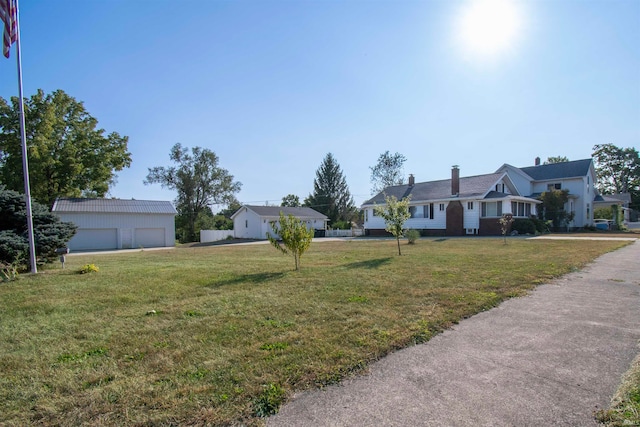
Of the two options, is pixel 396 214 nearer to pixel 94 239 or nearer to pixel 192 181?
pixel 94 239

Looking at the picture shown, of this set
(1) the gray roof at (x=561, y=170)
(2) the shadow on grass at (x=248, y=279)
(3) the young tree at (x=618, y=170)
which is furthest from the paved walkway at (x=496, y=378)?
(3) the young tree at (x=618, y=170)

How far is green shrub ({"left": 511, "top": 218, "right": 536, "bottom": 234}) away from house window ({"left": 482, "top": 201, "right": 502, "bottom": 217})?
1.44m

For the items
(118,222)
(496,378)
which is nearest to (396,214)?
(496,378)

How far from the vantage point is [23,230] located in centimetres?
1091

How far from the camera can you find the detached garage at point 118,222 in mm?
26469

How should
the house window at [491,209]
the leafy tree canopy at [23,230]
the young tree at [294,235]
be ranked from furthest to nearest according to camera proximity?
the house window at [491,209] → the leafy tree canopy at [23,230] → the young tree at [294,235]

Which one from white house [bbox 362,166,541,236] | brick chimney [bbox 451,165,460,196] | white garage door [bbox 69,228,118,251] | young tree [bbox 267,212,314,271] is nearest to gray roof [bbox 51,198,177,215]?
white garage door [bbox 69,228,118,251]

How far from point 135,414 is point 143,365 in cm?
95

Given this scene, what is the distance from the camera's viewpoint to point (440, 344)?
12.9 feet

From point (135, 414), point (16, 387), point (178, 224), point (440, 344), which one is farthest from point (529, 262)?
point (178, 224)

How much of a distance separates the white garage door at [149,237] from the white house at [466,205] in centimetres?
2054

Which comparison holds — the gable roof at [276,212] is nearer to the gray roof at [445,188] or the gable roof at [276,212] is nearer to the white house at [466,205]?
the gray roof at [445,188]

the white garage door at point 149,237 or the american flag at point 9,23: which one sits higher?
the american flag at point 9,23

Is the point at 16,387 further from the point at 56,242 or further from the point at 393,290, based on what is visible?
the point at 56,242
